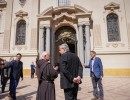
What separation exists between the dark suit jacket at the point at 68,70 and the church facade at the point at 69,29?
39.6 feet

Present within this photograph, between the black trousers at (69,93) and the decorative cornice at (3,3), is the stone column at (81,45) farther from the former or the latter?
the black trousers at (69,93)

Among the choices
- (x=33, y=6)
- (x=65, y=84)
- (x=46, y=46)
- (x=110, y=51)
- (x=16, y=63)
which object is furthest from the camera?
(x=33, y=6)

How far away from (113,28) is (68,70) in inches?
554

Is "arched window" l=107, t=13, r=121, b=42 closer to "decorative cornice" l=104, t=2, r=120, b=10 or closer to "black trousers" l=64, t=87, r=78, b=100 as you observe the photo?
"decorative cornice" l=104, t=2, r=120, b=10

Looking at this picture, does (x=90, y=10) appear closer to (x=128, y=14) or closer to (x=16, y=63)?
(x=128, y=14)

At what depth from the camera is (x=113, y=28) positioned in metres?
17.1

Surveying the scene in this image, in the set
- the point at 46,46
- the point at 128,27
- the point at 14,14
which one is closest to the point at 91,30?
the point at 128,27

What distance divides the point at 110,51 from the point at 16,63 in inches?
446

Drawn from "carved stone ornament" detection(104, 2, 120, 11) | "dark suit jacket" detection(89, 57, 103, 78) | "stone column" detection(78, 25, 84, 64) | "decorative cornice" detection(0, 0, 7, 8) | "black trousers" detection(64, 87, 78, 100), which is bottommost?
"black trousers" detection(64, 87, 78, 100)

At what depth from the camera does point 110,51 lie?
15.9 m

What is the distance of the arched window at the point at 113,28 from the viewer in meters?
16.7

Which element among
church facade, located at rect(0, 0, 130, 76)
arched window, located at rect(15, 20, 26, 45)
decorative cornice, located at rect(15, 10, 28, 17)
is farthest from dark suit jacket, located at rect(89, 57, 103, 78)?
decorative cornice, located at rect(15, 10, 28, 17)

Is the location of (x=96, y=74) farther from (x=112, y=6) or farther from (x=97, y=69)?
(x=112, y=6)

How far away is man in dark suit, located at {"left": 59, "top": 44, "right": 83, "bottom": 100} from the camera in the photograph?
3.98 m
